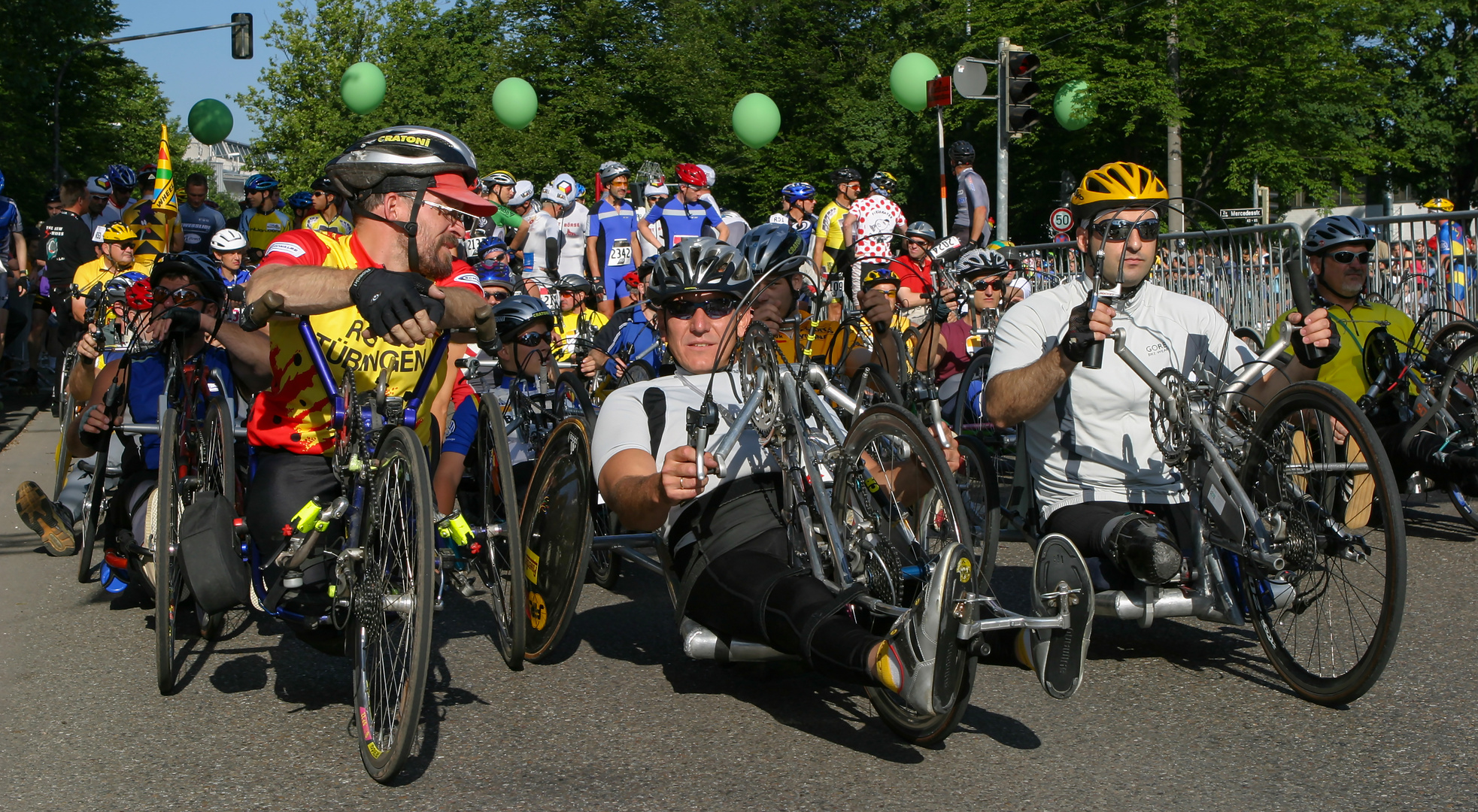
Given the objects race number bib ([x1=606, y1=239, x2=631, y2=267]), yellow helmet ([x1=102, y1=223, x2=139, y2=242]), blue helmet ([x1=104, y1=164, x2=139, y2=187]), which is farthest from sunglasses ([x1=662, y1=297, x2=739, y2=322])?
blue helmet ([x1=104, y1=164, x2=139, y2=187])

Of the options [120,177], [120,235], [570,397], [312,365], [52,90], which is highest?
[52,90]

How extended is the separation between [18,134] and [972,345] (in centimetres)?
2767

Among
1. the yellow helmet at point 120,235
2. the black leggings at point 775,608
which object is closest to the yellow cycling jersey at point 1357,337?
the black leggings at point 775,608

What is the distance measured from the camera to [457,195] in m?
4.36

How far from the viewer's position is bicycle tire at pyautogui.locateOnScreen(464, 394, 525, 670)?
181 inches

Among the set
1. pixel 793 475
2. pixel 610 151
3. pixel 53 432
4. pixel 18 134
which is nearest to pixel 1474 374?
pixel 793 475

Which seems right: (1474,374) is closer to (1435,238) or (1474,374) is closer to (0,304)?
(1435,238)

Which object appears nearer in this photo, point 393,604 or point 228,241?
point 393,604

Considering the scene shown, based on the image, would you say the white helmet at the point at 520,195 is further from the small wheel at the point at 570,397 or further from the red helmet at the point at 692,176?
the small wheel at the point at 570,397

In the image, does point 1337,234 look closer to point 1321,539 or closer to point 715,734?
point 1321,539

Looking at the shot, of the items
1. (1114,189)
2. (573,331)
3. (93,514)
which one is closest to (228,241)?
(573,331)

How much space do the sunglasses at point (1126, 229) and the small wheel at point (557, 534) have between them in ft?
6.39

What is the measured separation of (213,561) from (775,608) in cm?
171

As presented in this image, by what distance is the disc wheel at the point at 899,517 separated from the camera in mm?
3686
